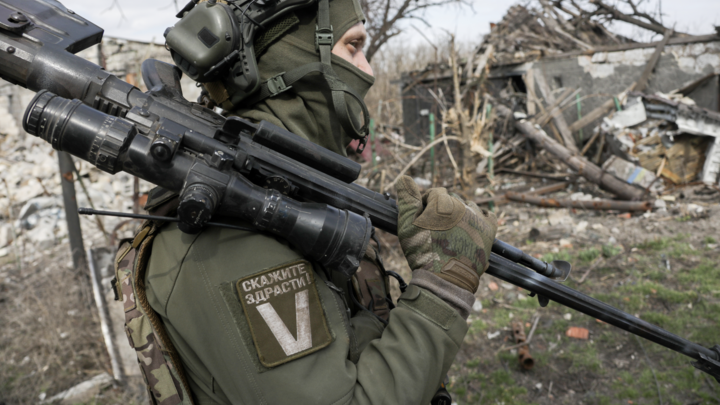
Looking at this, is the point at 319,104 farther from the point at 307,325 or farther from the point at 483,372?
the point at 483,372

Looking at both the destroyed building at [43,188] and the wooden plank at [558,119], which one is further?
the wooden plank at [558,119]

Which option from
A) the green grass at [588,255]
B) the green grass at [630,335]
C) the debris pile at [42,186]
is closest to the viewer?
the green grass at [630,335]

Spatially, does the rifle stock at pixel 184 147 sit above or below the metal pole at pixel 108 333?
above

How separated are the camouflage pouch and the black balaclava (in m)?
0.57

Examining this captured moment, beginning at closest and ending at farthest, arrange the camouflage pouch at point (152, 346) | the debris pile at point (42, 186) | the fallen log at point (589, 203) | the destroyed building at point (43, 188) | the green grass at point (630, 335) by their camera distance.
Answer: the camouflage pouch at point (152, 346), the green grass at point (630, 335), the destroyed building at point (43, 188), the debris pile at point (42, 186), the fallen log at point (589, 203)

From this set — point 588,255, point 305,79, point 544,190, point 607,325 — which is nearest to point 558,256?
point 588,255

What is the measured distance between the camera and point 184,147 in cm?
131

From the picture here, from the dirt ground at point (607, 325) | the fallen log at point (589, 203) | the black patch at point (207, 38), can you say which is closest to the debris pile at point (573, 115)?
the fallen log at point (589, 203)

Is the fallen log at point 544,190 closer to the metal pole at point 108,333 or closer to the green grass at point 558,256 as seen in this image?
the green grass at point 558,256

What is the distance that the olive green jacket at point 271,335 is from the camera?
122cm

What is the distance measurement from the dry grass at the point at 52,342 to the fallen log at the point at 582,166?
8.73 meters

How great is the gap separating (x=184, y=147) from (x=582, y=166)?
9.58m

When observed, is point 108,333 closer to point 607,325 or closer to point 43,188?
point 607,325

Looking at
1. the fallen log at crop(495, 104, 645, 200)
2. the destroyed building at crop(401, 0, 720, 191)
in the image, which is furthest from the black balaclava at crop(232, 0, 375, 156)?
the fallen log at crop(495, 104, 645, 200)
